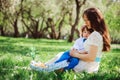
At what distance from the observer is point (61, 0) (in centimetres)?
4678

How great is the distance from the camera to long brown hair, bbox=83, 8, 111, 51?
800cm

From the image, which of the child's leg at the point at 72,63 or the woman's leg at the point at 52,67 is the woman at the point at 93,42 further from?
the woman's leg at the point at 52,67

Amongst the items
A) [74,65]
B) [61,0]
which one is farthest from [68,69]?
[61,0]

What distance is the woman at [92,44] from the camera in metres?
7.97

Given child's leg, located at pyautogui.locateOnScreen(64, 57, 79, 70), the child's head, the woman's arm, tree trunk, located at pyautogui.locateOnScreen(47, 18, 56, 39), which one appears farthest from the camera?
tree trunk, located at pyautogui.locateOnScreen(47, 18, 56, 39)

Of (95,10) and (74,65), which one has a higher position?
(95,10)

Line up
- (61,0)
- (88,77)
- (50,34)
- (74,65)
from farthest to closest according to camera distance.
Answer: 1. (50,34)
2. (61,0)
3. (74,65)
4. (88,77)

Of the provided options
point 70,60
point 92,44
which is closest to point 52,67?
point 70,60

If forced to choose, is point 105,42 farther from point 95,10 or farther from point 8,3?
point 8,3

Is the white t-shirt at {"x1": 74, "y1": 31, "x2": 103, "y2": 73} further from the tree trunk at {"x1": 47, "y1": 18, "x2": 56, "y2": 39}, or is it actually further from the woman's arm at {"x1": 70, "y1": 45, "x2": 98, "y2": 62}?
the tree trunk at {"x1": 47, "y1": 18, "x2": 56, "y2": 39}

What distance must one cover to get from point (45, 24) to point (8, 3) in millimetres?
14939

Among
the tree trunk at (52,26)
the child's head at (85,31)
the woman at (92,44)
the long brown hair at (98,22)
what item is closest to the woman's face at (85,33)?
the child's head at (85,31)

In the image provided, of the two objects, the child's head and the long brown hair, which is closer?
the long brown hair

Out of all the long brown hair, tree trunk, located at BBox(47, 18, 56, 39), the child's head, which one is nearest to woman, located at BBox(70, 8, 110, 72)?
the long brown hair
